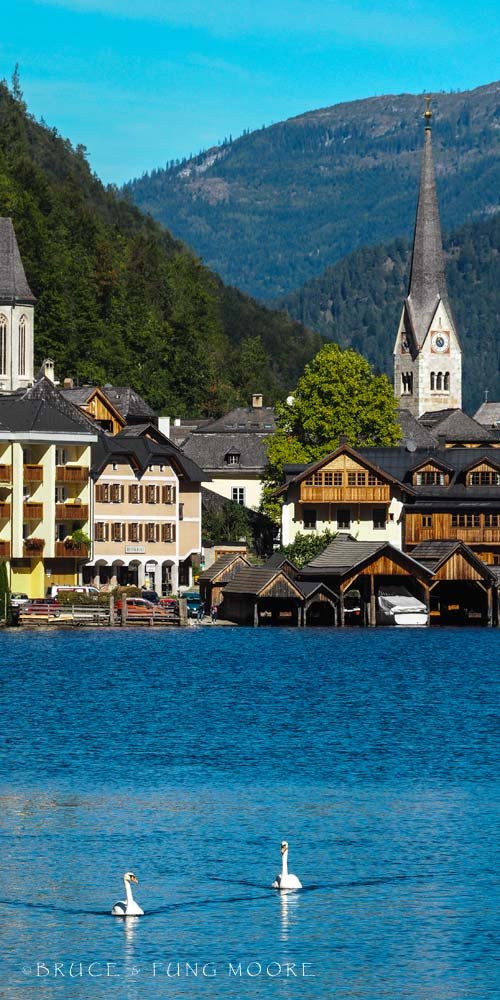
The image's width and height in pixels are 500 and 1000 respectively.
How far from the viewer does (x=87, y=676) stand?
274 ft

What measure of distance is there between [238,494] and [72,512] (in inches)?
1272

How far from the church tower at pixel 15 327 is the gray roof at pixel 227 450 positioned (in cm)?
1432

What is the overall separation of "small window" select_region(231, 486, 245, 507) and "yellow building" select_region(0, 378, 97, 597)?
28952 mm

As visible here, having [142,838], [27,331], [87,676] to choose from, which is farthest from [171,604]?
[142,838]

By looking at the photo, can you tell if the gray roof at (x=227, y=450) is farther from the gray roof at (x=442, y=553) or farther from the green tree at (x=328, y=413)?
the gray roof at (x=442, y=553)

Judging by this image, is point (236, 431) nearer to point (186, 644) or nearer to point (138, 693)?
point (186, 644)

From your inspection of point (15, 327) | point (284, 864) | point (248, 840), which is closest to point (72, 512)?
point (15, 327)

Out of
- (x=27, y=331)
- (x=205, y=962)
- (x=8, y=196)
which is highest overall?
(x=8, y=196)

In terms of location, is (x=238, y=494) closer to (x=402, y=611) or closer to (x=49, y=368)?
(x=49, y=368)

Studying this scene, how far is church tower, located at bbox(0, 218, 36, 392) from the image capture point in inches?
6009

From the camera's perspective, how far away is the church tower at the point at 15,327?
501 feet

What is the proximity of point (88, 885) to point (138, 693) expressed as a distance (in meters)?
39.6

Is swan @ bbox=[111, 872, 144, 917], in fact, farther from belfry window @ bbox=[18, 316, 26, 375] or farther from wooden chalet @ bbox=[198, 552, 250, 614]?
belfry window @ bbox=[18, 316, 26, 375]

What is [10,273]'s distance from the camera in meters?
158
